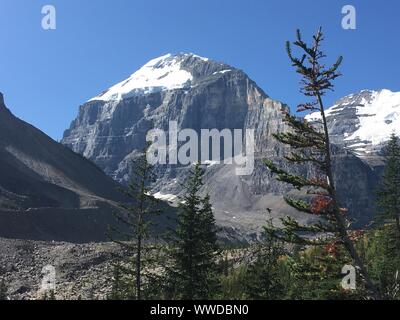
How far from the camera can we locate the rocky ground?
69.2 metres

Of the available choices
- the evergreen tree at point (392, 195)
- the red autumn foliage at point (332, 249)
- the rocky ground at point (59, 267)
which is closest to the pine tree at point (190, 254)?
the red autumn foliage at point (332, 249)

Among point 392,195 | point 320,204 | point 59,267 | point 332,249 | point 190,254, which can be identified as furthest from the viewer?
point 59,267

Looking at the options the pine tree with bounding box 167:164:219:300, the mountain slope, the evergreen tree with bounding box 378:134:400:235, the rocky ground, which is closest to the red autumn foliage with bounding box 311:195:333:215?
the pine tree with bounding box 167:164:219:300

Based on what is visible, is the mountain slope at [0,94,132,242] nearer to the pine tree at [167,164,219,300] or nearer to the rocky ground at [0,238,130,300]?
the rocky ground at [0,238,130,300]

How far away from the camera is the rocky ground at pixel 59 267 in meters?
69.2

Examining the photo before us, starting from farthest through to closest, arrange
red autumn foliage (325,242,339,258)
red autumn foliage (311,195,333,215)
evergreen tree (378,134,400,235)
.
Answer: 1. evergreen tree (378,134,400,235)
2. red autumn foliage (311,195,333,215)
3. red autumn foliage (325,242,339,258)

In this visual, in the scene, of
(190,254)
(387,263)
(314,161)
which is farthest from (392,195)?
(314,161)

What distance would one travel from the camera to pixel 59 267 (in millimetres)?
85812

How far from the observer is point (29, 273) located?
81.2m

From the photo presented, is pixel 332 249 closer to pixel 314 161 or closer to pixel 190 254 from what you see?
pixel 314 161

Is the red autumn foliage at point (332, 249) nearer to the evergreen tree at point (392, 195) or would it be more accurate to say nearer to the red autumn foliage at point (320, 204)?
the red autumn foliage at point (320, 204)
